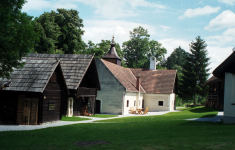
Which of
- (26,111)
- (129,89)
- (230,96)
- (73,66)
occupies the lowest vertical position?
(26,111)

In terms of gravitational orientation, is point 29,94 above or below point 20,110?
above

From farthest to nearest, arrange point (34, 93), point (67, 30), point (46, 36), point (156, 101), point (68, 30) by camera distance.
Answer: point (68, 30)
point (67, 30)
point (46, 36)
point (156, 101)
point (34, 93)

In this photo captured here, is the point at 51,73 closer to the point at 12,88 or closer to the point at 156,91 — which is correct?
the point at 12,88

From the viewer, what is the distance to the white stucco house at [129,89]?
35219 mm

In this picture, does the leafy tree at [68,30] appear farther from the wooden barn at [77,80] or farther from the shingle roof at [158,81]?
the wooden barn at [77,80]

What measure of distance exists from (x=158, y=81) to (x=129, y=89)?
11.2 meters

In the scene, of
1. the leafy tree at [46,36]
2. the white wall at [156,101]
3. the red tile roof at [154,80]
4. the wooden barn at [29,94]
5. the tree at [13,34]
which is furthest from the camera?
the leafy tree at [46,36]

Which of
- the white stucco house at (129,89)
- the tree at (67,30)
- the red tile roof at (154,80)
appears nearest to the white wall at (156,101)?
the white stucco house at (129,89)

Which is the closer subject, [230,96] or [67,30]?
[230,96]

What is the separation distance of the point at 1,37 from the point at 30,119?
723cm

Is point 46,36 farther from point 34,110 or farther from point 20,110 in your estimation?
point 34,110

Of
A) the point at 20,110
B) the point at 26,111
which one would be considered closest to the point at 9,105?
the point at 20,110

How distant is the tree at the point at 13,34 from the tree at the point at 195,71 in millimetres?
38754

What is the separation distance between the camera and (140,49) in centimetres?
7638
